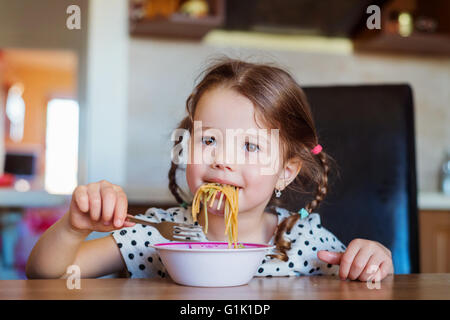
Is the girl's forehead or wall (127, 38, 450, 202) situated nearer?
the girl's forehead

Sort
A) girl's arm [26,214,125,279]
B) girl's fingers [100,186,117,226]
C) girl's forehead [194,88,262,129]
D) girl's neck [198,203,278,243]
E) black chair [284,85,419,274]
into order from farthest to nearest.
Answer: black chair [284,85,419,274] < girl's neck [198,203,278,243] < girl's forehead [194,88,262,129] < girl's arm [26,214,125,279] < girl's fingers [100,186,117,226]

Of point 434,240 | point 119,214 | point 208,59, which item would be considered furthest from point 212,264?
point 434,240

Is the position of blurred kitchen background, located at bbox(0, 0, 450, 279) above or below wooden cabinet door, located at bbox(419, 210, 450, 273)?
above

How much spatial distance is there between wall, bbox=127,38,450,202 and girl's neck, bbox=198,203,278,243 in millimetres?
1340

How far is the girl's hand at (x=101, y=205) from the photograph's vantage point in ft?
2.36

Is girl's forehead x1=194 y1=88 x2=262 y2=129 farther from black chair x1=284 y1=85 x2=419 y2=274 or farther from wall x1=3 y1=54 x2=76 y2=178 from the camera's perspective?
wall x1=3 y1=54 x2=76 y2=178

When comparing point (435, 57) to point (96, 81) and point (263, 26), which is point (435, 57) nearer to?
point (263, 26)

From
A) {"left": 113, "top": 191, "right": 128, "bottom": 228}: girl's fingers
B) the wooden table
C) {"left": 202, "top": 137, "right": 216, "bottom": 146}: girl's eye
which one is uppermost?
{"left": 202, "top": 137, "right": 216, "bottom": 146}: girl's eye

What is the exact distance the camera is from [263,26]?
2.60 m

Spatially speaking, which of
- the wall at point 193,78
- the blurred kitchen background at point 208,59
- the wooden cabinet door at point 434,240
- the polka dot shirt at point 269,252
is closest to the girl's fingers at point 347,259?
the polka dot shirt at point 269,252

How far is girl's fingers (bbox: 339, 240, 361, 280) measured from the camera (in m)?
0.79

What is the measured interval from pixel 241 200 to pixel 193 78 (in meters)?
1.57

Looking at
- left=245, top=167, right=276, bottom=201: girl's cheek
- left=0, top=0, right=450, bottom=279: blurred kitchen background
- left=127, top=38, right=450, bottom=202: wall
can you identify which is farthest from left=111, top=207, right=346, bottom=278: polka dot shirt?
left=127, top=38, right=450, bottom=202: wall

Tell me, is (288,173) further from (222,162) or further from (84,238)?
(84,238)
